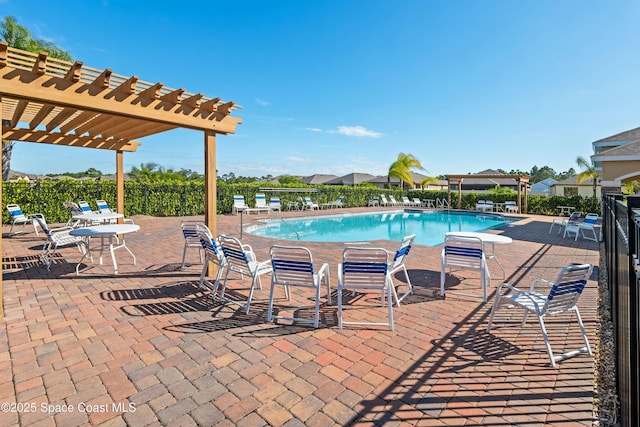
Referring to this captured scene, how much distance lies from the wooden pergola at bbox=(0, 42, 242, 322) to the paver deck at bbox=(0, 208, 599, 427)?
89.6 inches

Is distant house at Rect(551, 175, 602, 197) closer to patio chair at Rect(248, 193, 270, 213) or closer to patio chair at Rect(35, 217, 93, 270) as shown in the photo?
patio chair at Rect(248, 193, 270, 213)

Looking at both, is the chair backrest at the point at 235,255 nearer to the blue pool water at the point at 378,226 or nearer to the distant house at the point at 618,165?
the blue pool water at the point at 378,226

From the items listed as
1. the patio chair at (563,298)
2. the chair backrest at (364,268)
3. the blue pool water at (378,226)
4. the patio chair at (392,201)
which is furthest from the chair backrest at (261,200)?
the patio chair at (563,298)

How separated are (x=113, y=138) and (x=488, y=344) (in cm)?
952

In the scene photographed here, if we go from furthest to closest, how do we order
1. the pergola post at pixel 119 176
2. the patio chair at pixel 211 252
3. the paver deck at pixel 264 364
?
the pergola post at pixel 119 176
the patio chair at pixel 211 252
the paver deck at pixel 264 364

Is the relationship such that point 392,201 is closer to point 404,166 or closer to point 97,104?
point 404,166

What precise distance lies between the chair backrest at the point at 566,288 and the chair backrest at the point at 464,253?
1.37 m

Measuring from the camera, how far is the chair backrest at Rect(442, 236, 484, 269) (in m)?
4.49

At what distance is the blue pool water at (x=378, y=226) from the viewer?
12805mm

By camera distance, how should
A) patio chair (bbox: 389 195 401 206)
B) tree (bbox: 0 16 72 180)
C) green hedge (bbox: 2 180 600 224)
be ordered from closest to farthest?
green hedge (bbox: 2 180 600 224) < tree (bbox: 0 16 72 180) < patio chair (bbox: 389 195 401 206)

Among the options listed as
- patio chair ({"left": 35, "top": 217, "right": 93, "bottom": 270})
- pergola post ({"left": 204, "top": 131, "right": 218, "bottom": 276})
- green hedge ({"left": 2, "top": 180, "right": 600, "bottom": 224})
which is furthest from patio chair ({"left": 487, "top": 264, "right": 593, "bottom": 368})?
green hedge ({"left": 2, "top": 180, "right": 600, "bottom": 224})

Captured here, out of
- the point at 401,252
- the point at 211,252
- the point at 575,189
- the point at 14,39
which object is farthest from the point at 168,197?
the point at 575,189

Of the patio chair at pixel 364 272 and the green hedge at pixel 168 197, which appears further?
the green hedge at pixel 168 197

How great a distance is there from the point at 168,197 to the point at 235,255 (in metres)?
12.8
